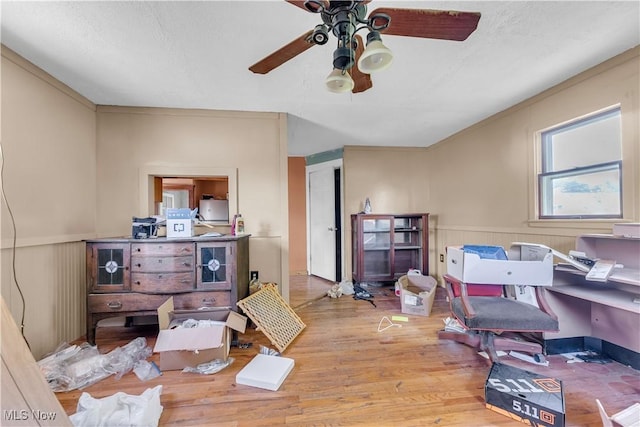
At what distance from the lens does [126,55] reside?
193cm

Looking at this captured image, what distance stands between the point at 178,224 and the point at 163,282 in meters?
0.53

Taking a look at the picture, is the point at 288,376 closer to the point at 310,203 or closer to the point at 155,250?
the point at 155,250

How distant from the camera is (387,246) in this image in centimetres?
432

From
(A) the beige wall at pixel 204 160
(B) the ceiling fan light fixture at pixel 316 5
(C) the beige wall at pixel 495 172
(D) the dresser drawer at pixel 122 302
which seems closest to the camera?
(B) the ceiling fan light fixture at pixel 316 5

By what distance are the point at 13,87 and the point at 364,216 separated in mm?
3768

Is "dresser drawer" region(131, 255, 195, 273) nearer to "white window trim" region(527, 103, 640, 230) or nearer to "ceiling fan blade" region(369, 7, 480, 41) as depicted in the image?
"ceiling fan blade" region(369, 7, 480, 41)

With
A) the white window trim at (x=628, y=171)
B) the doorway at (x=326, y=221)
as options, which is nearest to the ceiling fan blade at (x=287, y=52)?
the white window trim at (x=628, y=171)

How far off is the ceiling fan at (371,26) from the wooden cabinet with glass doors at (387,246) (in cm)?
296

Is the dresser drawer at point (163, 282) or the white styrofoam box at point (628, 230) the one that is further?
Answer: the dresser drawer at point (163, 282)

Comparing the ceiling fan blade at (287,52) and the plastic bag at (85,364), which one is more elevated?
Result: the ceiling fan blade at (287,52)

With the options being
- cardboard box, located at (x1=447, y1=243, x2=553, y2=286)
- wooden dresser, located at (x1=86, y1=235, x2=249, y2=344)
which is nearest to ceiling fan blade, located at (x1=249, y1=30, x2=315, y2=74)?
wooden dresser, located at (x1=86, y1=235, x2=249, y2=344)

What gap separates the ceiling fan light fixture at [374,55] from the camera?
1181 mm

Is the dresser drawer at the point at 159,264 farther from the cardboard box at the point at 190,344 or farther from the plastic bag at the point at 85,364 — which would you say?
the plastic bag at the point at 85,364

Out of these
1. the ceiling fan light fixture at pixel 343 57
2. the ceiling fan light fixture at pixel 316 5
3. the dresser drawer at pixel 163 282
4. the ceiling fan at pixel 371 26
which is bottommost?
the dresser drawer at pixel 163 282
